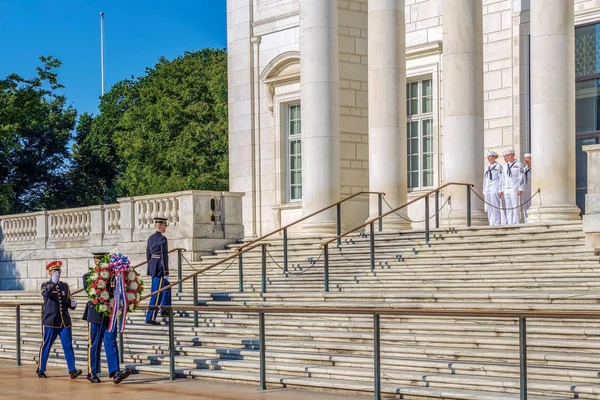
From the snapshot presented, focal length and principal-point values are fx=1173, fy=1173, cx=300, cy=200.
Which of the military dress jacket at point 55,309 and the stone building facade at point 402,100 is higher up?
the stone building facade at point 402,100

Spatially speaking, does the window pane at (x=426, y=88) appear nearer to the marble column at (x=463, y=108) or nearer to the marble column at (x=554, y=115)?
the marble column at (x=463, y=108)

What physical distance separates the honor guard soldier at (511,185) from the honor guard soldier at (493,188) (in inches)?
6.0

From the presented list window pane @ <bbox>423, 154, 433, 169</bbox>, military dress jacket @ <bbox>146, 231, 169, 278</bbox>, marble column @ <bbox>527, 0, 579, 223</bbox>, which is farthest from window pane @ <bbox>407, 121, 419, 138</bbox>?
military dress jacket @ <bbox>146, 231, 169, 278</bbox>

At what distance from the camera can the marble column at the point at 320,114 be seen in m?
28.1

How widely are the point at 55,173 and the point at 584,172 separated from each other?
139 feet

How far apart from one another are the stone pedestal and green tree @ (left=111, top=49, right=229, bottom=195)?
3628cm

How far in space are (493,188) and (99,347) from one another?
1063 centimetres

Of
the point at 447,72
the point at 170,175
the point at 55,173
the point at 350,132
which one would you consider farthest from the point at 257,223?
the point at 55,173

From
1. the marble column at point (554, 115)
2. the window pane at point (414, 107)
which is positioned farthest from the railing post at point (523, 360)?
the window pane at point (414, 107)

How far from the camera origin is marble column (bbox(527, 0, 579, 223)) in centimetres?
2283

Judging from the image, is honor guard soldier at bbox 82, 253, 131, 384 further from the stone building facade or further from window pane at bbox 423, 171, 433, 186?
window pane at bbox 423, 171, 433, 186

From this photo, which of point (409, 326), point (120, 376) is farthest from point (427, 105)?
point (120, 376)

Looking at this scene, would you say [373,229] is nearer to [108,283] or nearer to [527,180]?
[527,180]

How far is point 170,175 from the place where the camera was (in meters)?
58.6
